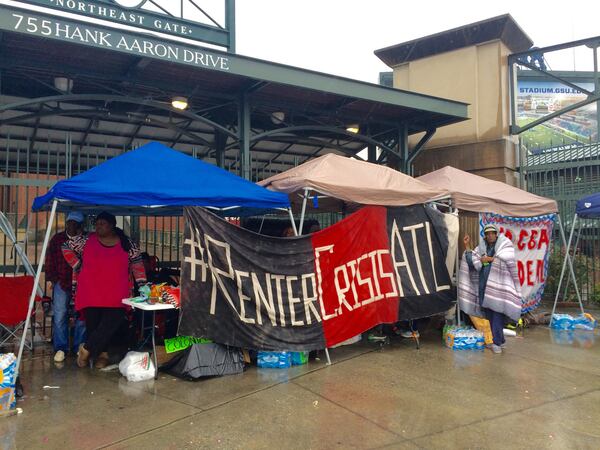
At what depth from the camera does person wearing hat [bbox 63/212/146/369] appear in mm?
5438

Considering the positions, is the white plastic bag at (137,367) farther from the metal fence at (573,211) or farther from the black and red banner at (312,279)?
the metal fence at (573,211)

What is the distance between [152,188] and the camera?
513cm

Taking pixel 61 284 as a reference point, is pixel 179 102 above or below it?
above

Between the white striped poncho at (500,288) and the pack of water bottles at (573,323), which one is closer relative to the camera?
the white striped poncho at (500,288)

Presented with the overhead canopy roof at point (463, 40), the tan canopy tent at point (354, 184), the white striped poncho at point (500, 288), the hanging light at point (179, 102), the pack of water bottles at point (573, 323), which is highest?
the overhead canopy roof at point (463, 40)

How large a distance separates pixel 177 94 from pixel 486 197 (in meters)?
5.06

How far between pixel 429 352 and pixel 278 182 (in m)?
2.99

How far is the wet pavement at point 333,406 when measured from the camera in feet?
12.3

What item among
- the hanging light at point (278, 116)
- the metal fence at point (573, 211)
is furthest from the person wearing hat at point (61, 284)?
the metal fence at point (573, 211)

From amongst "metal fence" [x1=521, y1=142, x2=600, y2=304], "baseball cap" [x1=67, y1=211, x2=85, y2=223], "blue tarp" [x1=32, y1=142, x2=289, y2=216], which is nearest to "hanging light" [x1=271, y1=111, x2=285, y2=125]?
"blue tarp" [x1=32, y1=142, x2=289, y2=216]

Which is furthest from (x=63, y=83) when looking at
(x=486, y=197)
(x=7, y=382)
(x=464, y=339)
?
(x=464, y=339)

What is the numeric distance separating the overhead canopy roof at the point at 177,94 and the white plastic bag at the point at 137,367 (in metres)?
3.73

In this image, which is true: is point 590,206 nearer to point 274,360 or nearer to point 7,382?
point 274,360

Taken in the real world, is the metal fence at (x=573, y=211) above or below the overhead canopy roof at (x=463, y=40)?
below
